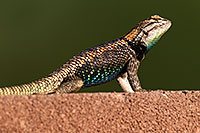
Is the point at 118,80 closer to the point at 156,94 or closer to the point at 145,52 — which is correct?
the point at 145,52

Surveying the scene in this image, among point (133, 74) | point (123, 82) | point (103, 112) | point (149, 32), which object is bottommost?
point (123, 82)

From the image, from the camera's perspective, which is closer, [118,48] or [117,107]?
[117,107]

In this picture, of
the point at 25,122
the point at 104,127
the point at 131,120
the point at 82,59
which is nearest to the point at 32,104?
the point at 25,122

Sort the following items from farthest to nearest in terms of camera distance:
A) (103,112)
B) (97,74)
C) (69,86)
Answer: (97,74) < (69,86) < (103,112)

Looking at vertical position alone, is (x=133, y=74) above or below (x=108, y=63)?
below

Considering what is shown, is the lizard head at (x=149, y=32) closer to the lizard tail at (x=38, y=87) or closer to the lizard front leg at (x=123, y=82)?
the lizard front leg at (x=123, y=82)

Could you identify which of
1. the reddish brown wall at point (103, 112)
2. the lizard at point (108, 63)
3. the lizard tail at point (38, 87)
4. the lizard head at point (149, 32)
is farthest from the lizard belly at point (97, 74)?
the reddish brown wall at point (103, 112)

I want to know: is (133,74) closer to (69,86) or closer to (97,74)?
(97,74)

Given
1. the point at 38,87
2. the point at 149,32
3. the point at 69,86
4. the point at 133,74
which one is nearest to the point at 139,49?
the point at 149,32
